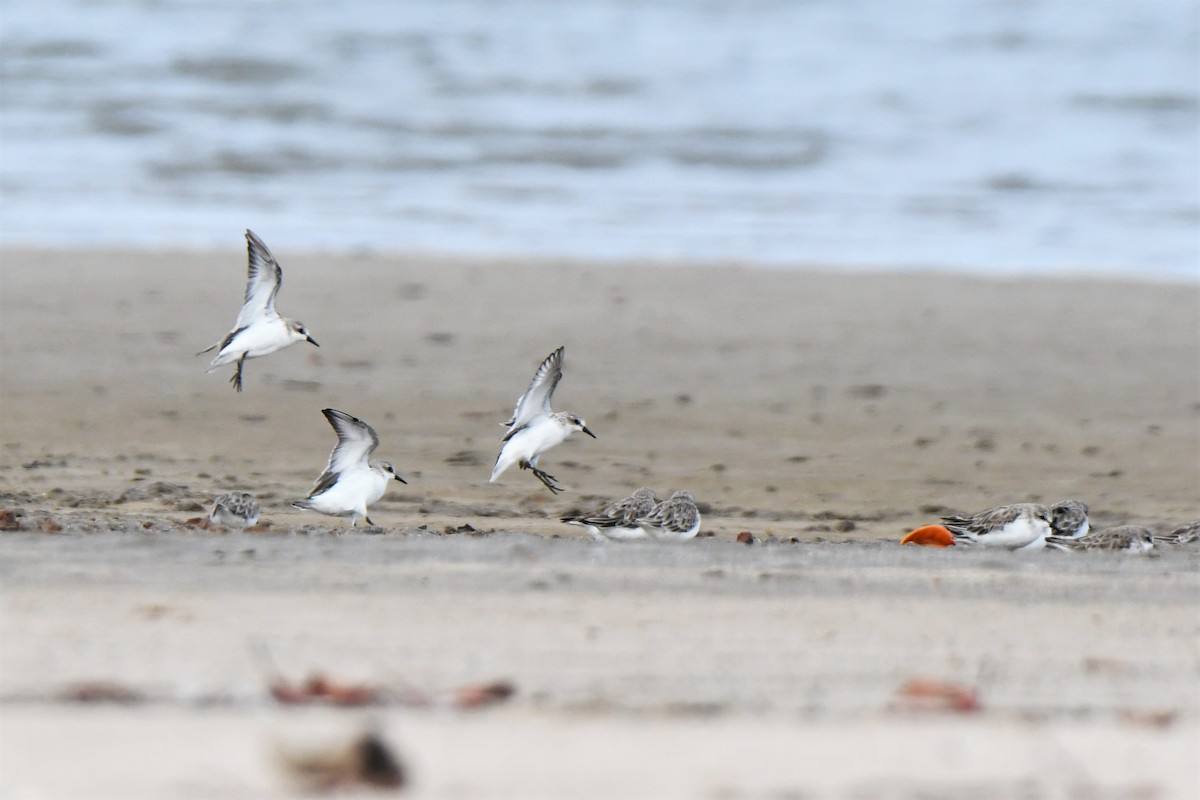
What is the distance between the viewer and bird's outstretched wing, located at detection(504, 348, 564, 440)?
24.4 ft

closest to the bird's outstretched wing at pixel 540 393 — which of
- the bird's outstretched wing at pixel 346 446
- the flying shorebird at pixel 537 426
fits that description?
the flying shorebird at pixel 537 426

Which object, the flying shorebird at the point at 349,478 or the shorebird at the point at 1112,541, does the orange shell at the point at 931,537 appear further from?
the flying shorebird at the point at 349,478

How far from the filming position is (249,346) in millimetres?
7820

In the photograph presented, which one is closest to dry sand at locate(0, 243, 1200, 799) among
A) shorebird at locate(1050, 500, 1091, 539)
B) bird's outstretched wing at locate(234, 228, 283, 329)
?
shorebird at locate(1050, 500, 1091, 539)

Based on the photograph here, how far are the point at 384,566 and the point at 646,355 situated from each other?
5121mm

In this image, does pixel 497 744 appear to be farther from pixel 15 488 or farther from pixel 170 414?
pixel 170 414

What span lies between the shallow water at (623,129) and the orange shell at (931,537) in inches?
A: 249

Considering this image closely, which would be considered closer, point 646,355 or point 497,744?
point 497,744

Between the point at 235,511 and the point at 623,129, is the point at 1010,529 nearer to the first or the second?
the point at 235,511

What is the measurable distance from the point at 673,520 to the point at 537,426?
1071 mm

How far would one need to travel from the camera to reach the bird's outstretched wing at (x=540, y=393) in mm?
7449

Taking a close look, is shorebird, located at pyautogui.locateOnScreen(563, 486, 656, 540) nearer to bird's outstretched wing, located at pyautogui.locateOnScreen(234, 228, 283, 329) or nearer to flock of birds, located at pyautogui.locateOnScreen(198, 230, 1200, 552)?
flock of birds, located at pyautogui.locateOnScreen(198, 230, 1200, 552)

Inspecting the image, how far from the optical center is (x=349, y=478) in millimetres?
6883


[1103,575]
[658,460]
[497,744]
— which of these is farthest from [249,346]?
[497,744]
